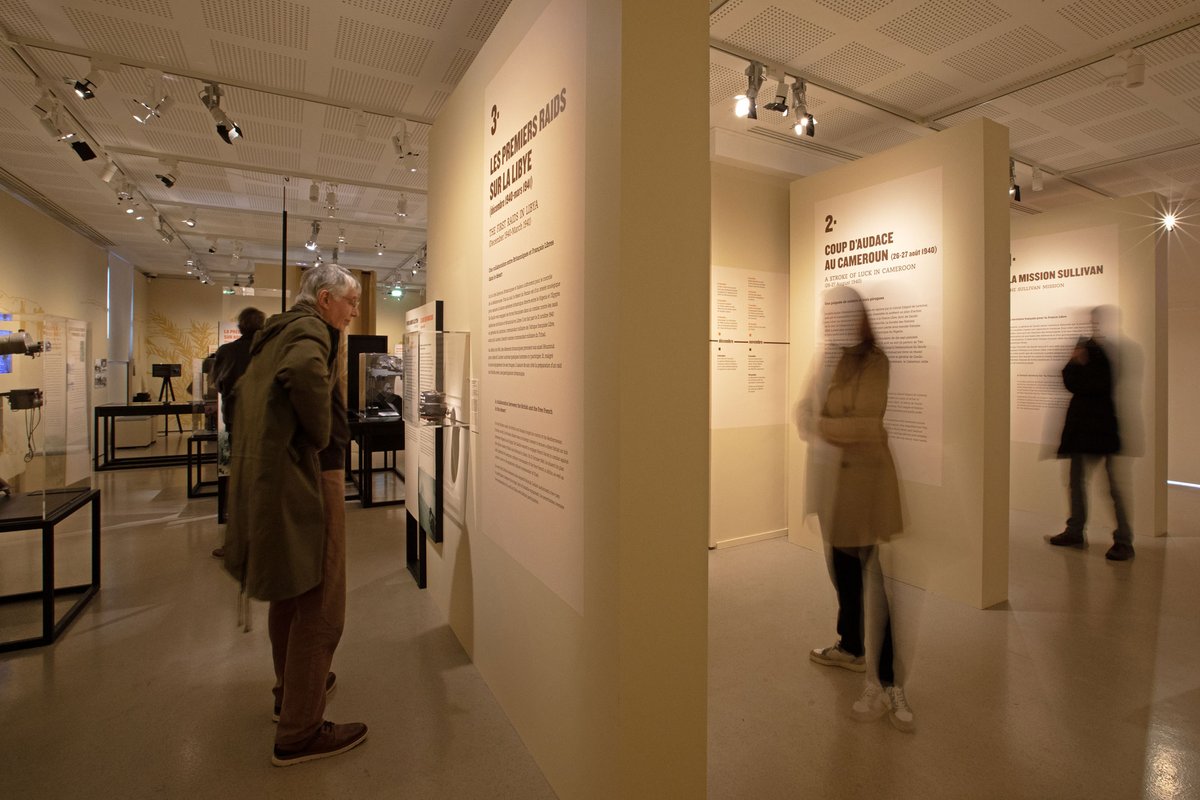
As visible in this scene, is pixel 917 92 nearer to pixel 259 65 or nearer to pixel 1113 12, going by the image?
pixel 1113 12

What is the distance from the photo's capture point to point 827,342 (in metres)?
2.71

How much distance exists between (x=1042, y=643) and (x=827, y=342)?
205 cm

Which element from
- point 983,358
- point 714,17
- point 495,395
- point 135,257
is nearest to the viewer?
point 495,395

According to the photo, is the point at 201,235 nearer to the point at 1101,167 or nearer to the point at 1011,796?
the point at 1011,796

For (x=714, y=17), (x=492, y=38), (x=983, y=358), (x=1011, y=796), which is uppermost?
(x=714, y=17)

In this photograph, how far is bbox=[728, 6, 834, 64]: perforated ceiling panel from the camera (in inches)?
148

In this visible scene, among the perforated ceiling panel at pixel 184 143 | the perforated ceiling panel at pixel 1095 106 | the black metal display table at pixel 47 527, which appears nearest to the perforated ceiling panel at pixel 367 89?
the perforated ceiling panel at pixel 184 143

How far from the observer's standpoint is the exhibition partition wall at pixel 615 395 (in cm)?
159

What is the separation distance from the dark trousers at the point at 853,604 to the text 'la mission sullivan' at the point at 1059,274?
15.2 ft

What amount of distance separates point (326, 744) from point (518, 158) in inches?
90.6

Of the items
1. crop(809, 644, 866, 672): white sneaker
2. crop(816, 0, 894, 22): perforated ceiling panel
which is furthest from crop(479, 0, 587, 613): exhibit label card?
crop(816, 0, 894, 22): perforated ceiling panel

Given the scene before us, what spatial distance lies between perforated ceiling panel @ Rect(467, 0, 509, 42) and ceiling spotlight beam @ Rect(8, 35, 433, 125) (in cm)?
138

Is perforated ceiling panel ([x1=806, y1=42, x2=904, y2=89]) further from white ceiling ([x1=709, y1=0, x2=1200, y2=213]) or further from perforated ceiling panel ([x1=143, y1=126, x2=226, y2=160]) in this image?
perforated ceiling panel ([x1=143, y1=126, x2=226, y2=160])

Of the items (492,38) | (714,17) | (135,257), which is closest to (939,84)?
(714,17)
